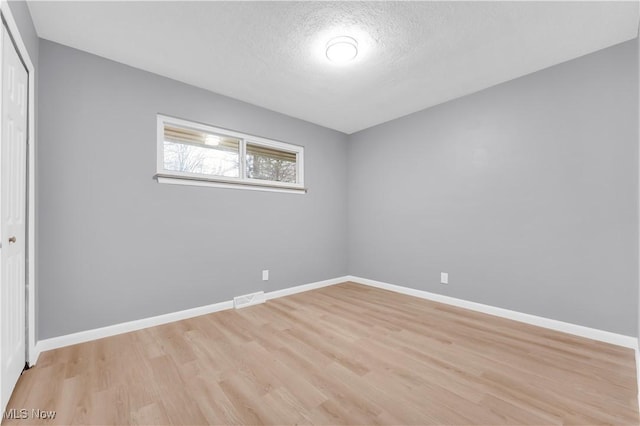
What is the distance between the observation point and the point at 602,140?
239 centimetres

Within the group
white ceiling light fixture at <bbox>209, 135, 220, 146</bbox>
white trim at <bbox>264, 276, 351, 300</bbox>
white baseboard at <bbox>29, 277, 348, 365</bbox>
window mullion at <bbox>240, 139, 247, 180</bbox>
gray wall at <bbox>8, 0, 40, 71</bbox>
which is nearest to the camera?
gray wall at <bbox>8, 0, 40, 71</bbox>

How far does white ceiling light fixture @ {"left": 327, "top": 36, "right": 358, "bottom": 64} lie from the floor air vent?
9.06ft

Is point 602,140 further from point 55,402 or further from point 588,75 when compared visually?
point 55,402

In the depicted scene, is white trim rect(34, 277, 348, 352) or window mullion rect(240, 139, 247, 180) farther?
window mullion rect(240, 139, 247, 180)

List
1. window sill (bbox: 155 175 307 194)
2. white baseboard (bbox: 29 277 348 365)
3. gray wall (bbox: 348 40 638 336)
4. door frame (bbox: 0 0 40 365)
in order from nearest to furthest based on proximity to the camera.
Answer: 1. door frame (bbox: 0 0 40 365)
2. white baseboard (bbox: 29 277 348 365)
3. gray wall (bbox: 348 40 638 336)
4. window sill (bbox: 155 175 307 194)

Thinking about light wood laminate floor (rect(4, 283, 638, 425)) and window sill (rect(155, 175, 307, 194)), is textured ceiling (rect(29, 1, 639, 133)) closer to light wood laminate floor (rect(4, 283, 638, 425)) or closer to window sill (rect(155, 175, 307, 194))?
window sill (rect(155, 175, 307, 194))

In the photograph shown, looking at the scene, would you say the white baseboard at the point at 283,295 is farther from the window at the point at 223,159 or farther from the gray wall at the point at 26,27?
the gray wall at the point at 26,27

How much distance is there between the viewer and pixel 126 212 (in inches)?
102

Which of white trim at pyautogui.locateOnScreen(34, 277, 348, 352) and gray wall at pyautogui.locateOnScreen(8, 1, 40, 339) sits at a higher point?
gray wall at pyautogui.locateOnScreen(8, 1, 40, 339)

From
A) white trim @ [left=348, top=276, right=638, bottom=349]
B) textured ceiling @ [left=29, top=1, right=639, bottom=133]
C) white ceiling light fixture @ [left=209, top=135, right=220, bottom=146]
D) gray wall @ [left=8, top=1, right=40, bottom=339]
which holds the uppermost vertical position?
textured ceiling @ [left=29, top=1, right=639, bottom=133]

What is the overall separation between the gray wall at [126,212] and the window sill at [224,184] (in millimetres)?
60

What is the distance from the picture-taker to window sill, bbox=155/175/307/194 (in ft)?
9.25

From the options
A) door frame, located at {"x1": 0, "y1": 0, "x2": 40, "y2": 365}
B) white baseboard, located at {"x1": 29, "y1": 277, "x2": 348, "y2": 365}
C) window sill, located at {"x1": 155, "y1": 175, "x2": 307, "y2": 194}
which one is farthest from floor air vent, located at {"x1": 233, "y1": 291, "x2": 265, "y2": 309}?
door frame, located at {"x1": 0, "y1": 0, "x2": 40, "y2": 365}

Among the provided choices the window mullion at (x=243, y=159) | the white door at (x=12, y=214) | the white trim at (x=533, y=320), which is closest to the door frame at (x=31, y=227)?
the white door at (x=12, y=214)
